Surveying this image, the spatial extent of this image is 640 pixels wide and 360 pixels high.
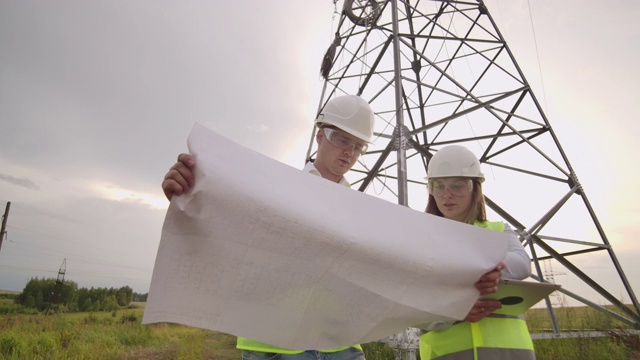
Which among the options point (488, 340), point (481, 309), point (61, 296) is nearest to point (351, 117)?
point (481, 309)

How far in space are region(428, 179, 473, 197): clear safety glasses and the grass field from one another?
17.6 feet

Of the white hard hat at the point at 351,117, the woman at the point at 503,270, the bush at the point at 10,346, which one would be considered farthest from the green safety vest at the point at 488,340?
the bush at the point at 10,346

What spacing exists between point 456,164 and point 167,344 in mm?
12715

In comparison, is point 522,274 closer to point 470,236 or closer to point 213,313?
point 470,236

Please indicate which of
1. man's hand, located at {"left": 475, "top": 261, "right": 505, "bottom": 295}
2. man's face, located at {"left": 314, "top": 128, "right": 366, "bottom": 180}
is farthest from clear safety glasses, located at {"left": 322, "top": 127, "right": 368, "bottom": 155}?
man's hand, located at {"left": 475, "top": 261, "right": 505, "bottom": 295}

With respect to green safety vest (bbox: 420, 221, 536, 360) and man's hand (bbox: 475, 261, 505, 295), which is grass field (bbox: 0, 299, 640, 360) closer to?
green safety vest (bbox: 420, 221, 536, 360)

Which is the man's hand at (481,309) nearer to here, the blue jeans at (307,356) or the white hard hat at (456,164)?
the blue jeans at (307,356)

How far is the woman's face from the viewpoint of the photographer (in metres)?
2.24

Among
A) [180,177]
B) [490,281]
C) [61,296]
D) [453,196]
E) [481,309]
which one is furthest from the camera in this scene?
[61,296]

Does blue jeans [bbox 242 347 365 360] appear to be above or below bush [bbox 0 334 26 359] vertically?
above

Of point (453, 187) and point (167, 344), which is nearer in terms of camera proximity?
point (453, 187)

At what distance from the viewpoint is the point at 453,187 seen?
2309mm

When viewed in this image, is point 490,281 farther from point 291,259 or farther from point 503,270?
point 291,259

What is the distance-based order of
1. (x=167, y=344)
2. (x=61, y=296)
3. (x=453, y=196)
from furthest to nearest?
(x=61, y=296) → (x=167, y=344) → (x=453, y=196)
